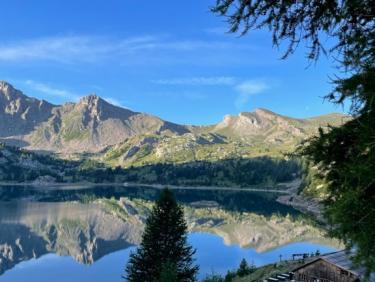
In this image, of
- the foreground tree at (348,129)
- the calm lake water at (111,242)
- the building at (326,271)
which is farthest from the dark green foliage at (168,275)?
the calm lake water at (111,242)

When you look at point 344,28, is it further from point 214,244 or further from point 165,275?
point 214,244

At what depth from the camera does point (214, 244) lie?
12938cm

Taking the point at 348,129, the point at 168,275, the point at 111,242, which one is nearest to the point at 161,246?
the point at 168,275

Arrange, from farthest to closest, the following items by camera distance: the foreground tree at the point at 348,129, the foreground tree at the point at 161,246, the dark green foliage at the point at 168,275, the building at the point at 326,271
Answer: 1. the foreground tree at the point at 161,246
2. the building at the point at 326,271
3. the dark green foliage at the point at 168,275
4. the foreground tree at the point at 348,129

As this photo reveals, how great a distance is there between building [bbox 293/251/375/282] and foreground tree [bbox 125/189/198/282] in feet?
46.3

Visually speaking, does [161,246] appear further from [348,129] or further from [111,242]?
[111,242]

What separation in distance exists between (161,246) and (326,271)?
19524mm

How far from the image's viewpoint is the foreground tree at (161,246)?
53344mm

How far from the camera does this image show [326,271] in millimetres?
48094

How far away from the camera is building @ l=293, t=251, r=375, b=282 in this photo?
4600 cm

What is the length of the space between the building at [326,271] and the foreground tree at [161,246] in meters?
14.1

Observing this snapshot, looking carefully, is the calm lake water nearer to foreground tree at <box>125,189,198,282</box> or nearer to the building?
the building

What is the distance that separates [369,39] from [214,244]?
125 m

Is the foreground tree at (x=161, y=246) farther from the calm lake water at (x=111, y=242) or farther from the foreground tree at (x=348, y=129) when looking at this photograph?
the foreground tree at (x=348, y=129)
